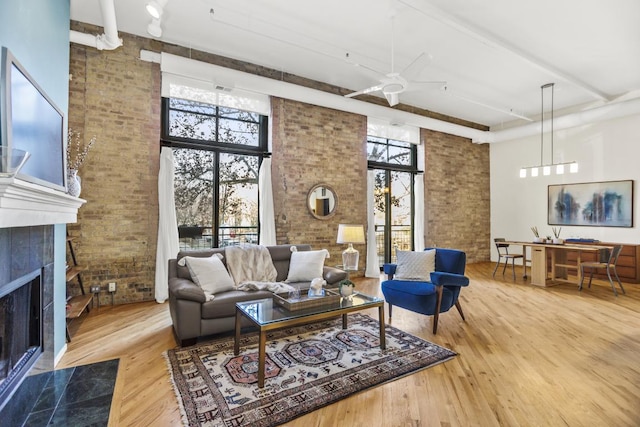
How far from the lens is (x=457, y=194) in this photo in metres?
7.95

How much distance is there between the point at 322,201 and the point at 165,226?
104 inches

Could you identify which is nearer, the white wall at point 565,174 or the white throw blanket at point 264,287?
the white throw blanket at point 264,287

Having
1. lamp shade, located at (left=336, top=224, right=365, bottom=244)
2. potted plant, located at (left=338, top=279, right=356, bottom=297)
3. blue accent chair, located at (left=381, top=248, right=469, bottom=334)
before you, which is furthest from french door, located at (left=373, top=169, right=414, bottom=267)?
potted plant, located at (left=338, top=279, right=356, bottom=297)

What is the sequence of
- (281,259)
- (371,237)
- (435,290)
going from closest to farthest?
(435,290)
(281,259)
(371,237)

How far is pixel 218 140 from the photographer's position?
5.17 metres

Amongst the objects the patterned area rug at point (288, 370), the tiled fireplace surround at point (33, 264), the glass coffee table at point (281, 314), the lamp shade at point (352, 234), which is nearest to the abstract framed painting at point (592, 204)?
the lamp shade at point (352, 234)

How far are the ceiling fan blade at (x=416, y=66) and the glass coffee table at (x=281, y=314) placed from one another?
2.64 m

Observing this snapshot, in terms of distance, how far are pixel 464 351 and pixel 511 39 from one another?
4.10 m

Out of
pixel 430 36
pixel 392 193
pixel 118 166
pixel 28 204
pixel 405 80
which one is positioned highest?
pixel 430 36

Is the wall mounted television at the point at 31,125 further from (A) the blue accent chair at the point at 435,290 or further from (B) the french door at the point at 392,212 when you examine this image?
(B) the french door at the point at 392,212

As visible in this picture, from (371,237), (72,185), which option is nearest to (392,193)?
(371,237)

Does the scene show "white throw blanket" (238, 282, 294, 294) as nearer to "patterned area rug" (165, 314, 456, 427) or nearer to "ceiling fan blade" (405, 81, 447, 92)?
"patterned area rug" (165, 314, 456, 427)

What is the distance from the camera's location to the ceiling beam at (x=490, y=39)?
11.2 feet

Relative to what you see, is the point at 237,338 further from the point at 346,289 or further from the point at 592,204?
the point at 592,204
